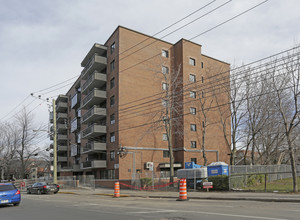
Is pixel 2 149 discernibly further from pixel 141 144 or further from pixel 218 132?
pixel 218 132

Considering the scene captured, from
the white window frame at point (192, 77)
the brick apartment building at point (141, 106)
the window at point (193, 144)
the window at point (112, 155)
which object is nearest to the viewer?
the brick apartment building at point (141, 106)

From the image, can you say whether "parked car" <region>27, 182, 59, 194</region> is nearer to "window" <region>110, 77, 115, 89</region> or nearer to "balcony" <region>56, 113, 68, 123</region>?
"window" <region>110, 77, 115, 89</region>

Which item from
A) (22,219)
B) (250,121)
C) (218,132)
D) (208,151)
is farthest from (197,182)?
(218,132)

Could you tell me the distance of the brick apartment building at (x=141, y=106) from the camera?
1442 inches

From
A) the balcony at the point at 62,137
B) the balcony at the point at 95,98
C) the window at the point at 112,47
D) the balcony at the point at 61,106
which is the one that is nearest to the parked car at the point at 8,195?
the balcony at the point at 95,98

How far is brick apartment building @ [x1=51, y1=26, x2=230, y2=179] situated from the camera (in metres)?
36.6

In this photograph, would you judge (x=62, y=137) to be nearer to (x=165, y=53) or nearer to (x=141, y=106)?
(x=141, y=106)

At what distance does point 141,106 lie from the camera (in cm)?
3828

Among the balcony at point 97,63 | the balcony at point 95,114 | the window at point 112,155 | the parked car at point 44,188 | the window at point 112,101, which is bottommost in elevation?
the parked car at point 44,188

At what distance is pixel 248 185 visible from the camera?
23844mm

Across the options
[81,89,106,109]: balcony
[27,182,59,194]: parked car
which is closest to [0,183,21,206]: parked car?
[27,182,59,194]: parked car

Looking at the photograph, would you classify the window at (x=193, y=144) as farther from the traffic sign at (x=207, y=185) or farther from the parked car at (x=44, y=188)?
the parked car at (x=44, y=188)

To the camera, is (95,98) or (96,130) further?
(95,98)

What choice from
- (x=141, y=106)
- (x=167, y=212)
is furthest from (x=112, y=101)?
(x=167, y=212)
